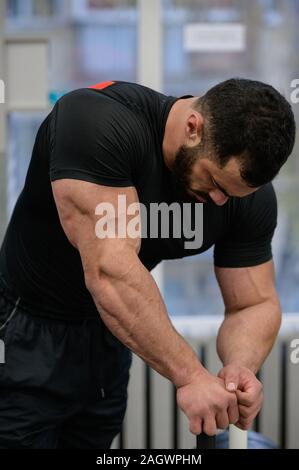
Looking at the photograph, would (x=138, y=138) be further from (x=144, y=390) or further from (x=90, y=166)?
(x=144, y=390)

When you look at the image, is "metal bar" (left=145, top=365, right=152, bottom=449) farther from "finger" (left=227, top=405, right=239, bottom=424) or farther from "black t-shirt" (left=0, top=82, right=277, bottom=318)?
"finger" (left=227, top=405, right=239, bottom=424)

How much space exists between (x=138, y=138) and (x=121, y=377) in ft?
2.12

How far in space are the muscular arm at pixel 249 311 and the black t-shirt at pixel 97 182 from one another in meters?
0.03

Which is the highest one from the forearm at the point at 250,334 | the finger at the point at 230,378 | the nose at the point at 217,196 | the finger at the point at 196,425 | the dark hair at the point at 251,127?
the dark hair at the point at 251,127

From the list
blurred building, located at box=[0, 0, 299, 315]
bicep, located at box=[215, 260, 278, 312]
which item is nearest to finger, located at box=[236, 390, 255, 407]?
bicep, located at box=[215, 260, 278, 312]

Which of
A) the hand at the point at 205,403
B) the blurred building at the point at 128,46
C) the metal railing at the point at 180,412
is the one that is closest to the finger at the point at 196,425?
the hand at the point at 205,403

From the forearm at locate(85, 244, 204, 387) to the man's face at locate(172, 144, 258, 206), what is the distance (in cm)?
18

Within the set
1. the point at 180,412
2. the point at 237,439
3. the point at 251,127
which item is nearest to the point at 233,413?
the point at 237,439

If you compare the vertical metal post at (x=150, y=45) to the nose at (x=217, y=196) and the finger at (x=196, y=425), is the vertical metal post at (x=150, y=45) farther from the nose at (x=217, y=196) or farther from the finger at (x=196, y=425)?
the finger at (x=196, y=425)

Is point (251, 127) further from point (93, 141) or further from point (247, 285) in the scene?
point (247, 285)

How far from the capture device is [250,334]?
1518 millimetres

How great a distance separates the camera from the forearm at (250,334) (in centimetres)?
148

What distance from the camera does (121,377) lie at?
170 centimetres

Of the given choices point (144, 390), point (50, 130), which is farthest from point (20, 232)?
point (144, 390)
